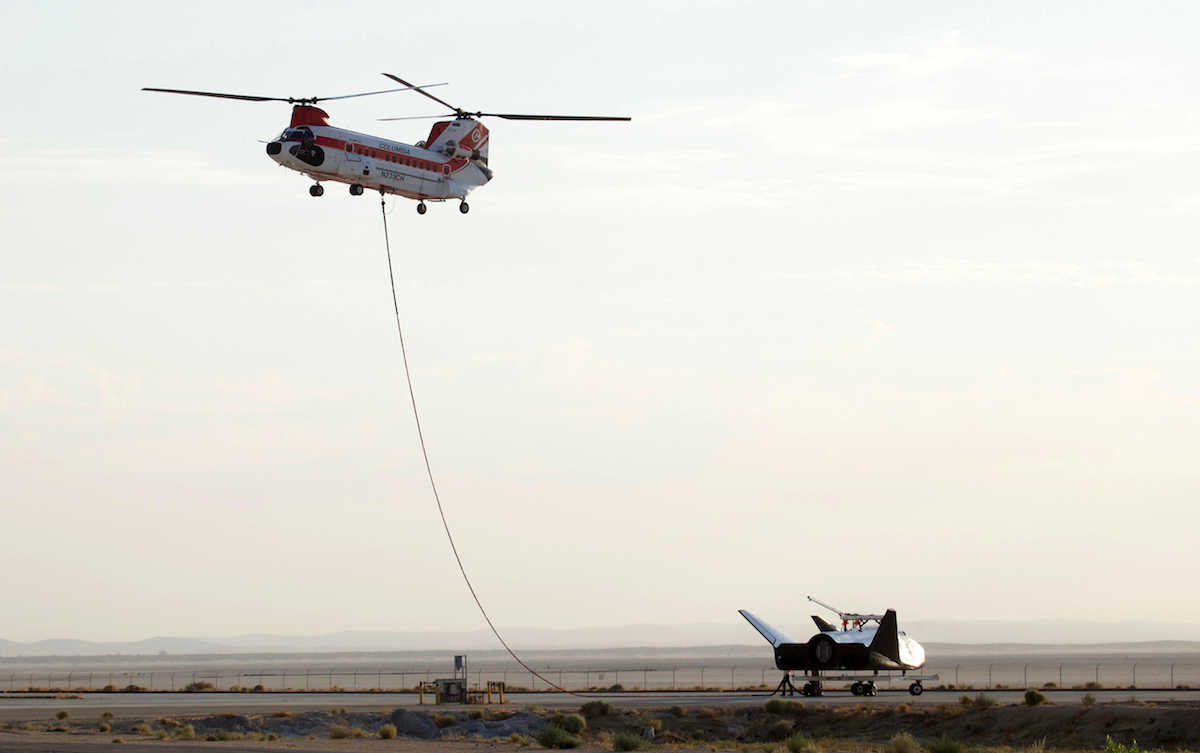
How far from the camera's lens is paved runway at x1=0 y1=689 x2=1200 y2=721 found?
205ft

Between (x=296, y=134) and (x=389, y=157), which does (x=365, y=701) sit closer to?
(x=389, y=157)

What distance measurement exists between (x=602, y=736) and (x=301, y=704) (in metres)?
22.9

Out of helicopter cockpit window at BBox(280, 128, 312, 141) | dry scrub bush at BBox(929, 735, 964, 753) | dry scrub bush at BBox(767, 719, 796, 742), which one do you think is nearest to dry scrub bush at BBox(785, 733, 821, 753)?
dry scrub bush at BBox(929, 735, 964, 753)

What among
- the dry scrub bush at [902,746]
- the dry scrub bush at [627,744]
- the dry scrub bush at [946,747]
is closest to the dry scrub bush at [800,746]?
the dry scrub bush at [902,746]

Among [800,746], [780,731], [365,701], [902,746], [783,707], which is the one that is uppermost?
[783,707]

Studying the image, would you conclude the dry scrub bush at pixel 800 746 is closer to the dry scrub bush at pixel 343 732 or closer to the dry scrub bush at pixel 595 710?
the dry scrub bush at pixel 595 710

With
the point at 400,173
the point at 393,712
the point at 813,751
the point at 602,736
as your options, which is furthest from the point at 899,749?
the point at 400,173

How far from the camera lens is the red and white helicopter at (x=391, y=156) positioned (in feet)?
177

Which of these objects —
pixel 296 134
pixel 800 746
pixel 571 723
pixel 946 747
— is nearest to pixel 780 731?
pixel 571 723

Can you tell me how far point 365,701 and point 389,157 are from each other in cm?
2792

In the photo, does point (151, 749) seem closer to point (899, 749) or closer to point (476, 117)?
point (899, 749)

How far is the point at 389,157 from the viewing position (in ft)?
186

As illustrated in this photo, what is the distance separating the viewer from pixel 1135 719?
50.7m

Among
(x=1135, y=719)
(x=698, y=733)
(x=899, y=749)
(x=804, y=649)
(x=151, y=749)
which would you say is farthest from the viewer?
(x=804, y=649)
